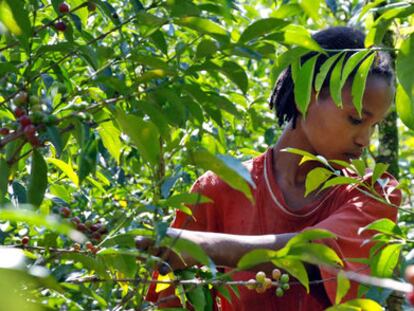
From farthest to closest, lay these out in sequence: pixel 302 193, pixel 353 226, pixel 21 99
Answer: pixel 302 193 < pixel 353 226 < pixel 21 99

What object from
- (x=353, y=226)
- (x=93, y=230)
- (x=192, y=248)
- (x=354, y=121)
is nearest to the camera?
(x=192, y=248)

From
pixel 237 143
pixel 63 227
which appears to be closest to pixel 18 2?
pixel 63 227

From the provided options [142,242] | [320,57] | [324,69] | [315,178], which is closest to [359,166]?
[315,178]

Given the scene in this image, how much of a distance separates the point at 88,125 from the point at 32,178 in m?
0.13

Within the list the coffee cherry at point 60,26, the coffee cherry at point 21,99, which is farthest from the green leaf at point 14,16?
the coffee cherry at point 60,26

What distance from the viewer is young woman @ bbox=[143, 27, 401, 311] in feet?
6.49

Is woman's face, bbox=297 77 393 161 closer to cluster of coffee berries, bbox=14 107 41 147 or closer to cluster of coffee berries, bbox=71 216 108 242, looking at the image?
cluster of coffee berries, bbox=71 216 108 242

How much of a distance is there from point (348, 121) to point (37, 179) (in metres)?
1.01

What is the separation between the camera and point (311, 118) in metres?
2.22

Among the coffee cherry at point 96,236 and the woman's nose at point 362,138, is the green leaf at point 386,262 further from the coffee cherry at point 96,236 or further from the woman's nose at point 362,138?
the woman's nose at point 362,138

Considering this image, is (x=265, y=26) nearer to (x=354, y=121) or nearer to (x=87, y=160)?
(x=87, y=160)

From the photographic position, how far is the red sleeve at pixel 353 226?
1.80 metres

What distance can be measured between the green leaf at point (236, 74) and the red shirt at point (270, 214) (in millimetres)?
560

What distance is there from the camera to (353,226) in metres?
1.88
